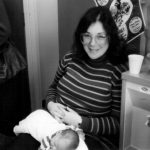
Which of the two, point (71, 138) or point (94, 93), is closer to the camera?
point (71, 138)

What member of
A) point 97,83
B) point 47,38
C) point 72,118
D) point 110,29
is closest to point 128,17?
point 110,29

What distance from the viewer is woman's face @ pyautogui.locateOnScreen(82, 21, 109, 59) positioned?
127 cm

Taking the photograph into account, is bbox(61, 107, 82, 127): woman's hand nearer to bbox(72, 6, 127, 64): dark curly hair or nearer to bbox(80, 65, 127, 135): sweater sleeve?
bbox(80, 65, 127, 135): sweater sleeve

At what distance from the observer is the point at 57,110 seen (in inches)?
52.5

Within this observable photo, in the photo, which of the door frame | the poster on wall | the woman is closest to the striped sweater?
the woman

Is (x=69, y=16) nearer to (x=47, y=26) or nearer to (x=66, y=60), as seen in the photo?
(x=47, y=26)

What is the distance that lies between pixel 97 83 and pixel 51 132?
369mm

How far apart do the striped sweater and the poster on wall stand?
0.25 meters

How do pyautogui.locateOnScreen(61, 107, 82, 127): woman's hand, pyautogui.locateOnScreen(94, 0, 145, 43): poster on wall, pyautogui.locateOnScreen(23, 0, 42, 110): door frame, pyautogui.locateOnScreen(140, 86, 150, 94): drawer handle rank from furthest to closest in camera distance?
pyautogui.locateOnScreen(23, 0, 42, 110): door frame, pyautogui.locateOnScreen(94, 0, 145, 43): poster on wall, pyautogui.locateOnScreen(61, 107, 82, 127): woman's hand, pyautogui.locateOnScreen(140, 86, 150, 94): drawer handle

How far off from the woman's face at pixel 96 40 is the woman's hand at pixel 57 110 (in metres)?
0.35

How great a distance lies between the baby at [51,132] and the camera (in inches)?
42.8

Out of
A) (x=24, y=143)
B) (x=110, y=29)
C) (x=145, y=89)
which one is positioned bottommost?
(x=24, y=143)

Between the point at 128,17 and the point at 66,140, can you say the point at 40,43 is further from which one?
the point at 66,140

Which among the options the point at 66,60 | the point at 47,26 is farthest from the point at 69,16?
the point at 66,60
